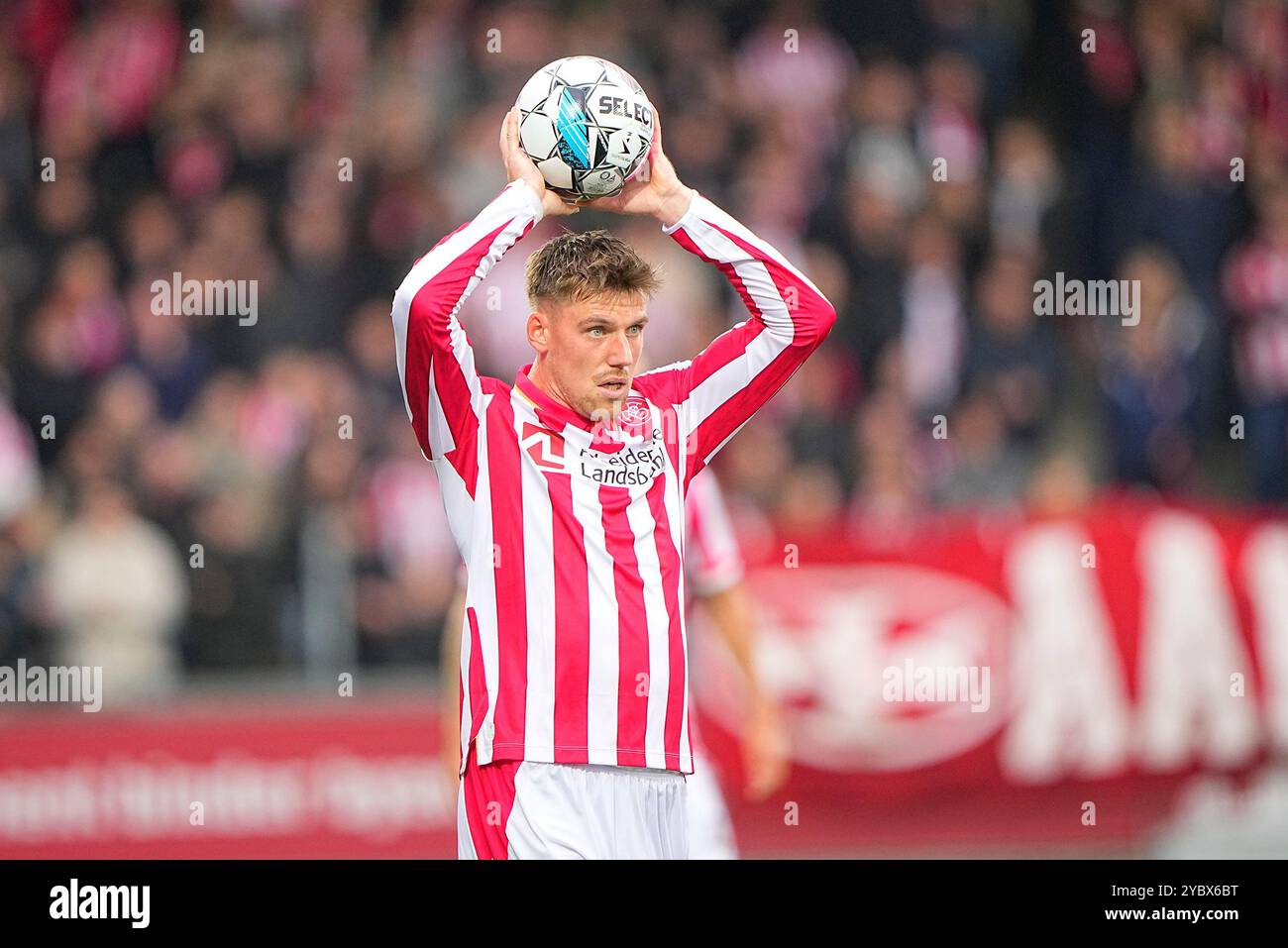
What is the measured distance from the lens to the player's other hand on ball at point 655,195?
5691 mm

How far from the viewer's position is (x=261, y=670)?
10922mm

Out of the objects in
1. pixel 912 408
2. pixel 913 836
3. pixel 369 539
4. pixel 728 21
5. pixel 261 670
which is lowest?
pixel 913 836

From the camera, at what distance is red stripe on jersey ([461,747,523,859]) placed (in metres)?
5.36

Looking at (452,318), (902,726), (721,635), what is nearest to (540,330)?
(452,318)

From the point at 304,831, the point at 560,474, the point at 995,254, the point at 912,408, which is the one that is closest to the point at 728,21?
the point at 995,254

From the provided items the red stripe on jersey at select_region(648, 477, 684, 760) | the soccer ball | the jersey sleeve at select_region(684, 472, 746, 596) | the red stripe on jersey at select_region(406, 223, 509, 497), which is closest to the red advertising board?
the jersey sleeve at select_region(684, 472, 746, 596)

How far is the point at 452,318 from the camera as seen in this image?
5.38 metres

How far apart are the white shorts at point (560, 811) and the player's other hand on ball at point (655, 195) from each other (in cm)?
162

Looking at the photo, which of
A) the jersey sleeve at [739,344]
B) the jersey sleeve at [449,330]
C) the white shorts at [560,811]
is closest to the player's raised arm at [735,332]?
the jersey sleeve at [739,344]

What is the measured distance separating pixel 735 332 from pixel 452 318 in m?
0.98

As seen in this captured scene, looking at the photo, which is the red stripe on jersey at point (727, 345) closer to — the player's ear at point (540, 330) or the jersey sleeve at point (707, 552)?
the player's ear at point (540, 330)
